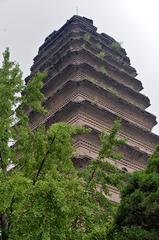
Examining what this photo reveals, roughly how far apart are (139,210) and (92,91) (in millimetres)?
9735

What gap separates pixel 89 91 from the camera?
728 inches

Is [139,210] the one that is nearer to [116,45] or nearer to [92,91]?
[92,91]

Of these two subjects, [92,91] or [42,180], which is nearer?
[42,180]

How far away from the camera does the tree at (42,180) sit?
27.0 ft

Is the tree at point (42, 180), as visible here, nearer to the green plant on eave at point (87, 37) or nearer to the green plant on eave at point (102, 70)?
the green plant on eave at point (102, 70)

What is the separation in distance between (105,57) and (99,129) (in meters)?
5.08

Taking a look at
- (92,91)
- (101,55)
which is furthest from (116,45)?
(92,91)

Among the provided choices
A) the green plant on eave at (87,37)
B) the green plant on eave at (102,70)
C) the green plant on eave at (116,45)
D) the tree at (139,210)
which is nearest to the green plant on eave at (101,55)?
the green plant on eave at (102,70)

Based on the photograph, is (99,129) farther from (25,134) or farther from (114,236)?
(114,236)

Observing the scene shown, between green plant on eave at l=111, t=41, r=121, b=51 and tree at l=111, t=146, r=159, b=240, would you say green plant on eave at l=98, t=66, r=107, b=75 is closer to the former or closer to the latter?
green plant on eave at l=111, t=41, r=121, b=51

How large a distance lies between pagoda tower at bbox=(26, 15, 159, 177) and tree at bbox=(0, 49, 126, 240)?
14.3 feet

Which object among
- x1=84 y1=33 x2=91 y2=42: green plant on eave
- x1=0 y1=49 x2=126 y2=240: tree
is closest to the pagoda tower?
x1=84 y1=33 x2=91 y2=42: green plant on eave

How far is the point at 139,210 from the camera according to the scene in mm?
9180

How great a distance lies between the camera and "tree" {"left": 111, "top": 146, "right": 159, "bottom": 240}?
8844 mm
